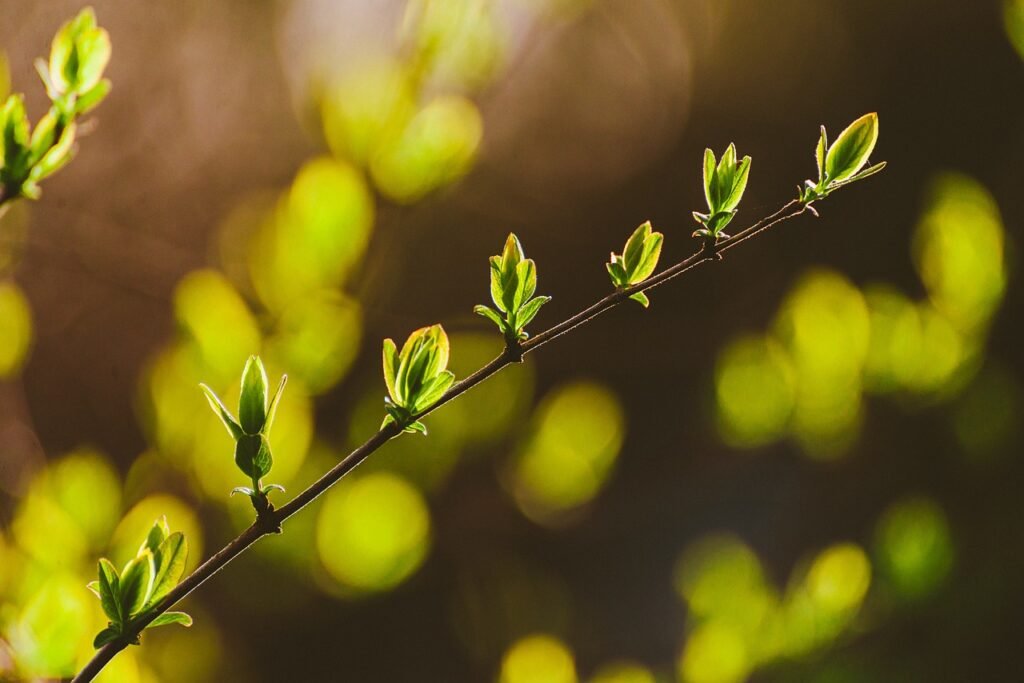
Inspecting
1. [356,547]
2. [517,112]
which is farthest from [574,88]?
[356,547]

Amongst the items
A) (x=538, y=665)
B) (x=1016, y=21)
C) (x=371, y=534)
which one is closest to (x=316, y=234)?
(x=371, y=534)

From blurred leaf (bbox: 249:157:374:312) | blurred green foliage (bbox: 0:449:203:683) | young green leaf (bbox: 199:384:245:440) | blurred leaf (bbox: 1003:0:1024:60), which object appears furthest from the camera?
blurred leaf (bbox: 1003:0:1024:60)

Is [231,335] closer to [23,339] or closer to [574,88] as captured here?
[23,339]

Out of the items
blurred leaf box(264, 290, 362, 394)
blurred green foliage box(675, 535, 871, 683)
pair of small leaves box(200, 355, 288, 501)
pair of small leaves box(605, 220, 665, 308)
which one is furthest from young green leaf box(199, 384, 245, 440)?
blurred green foliage box(675, 535, 871, 683)

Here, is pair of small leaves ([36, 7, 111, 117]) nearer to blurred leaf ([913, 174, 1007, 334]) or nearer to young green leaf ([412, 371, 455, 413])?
young green leaf ([412, 371, 455, 413])

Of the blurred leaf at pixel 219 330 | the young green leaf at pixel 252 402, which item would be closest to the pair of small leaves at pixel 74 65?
the young green leaf at pixel 252 402

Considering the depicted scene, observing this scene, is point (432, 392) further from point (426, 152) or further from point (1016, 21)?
point (1016, 21)

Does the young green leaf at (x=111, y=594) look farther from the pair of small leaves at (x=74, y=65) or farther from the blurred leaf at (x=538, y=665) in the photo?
the blurred leaf at (x=538, y=665)
